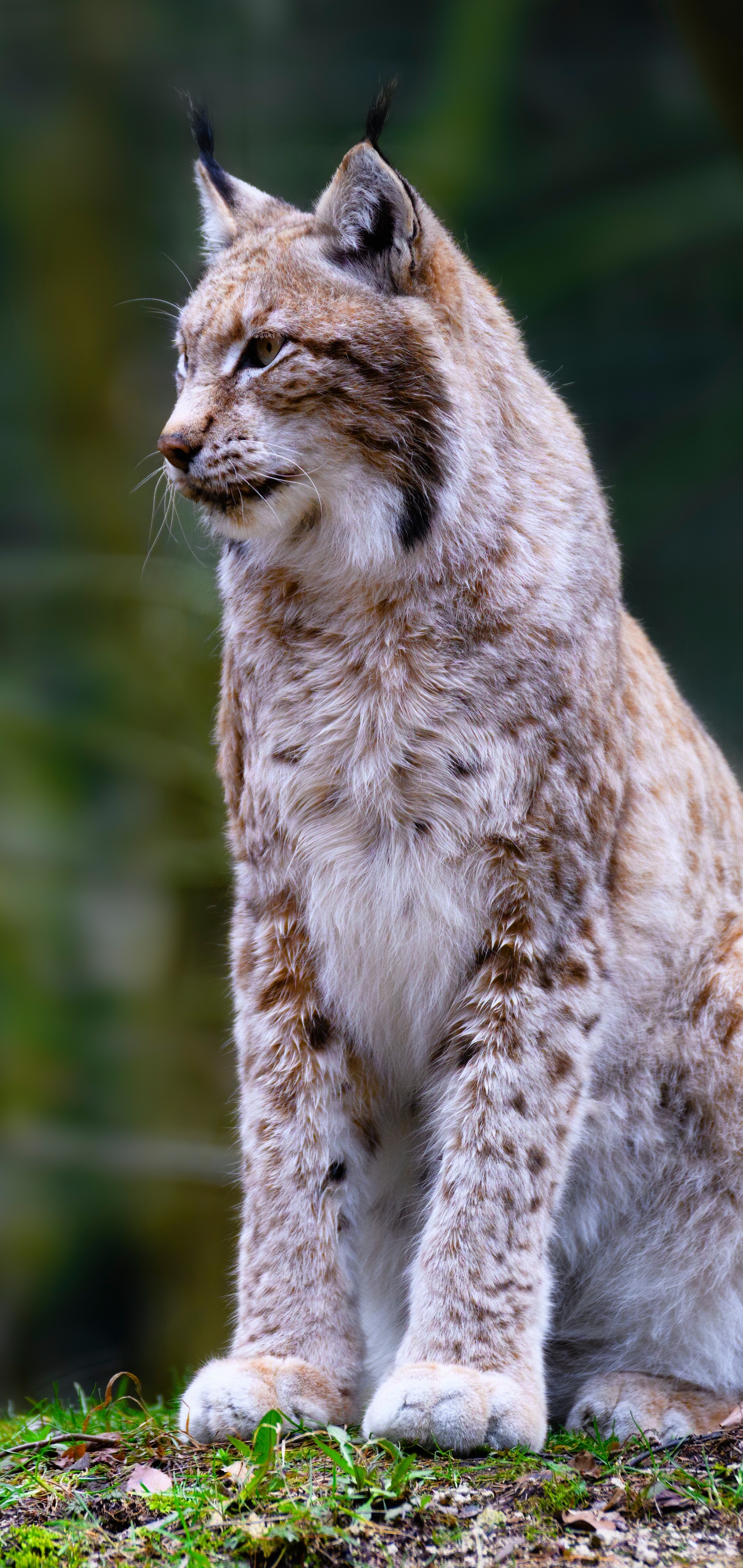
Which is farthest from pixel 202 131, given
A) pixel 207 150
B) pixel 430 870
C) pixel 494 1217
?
pixel 494 1217

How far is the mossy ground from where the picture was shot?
269 cm

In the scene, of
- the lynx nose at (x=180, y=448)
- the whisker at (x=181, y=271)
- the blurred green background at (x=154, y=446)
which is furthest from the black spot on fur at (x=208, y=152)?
the blurred green background at (x=154, y=446)

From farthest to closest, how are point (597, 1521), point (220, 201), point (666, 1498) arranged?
point (220, 201), point (666, 1498), point (597, 1521)

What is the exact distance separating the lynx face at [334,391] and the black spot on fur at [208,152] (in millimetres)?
483

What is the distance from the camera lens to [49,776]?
26.3 ft

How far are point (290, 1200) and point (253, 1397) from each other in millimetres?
439

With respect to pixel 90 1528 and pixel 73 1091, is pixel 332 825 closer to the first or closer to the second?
pixel 90 1528

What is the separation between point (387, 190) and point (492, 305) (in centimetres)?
51

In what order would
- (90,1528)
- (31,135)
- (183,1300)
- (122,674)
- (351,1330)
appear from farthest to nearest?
1. (31,135)
2. (122,674)
3. (183,1300)
4. (351,1330)
5. (90,1528)

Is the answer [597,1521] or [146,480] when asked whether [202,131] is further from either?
[597,1521]

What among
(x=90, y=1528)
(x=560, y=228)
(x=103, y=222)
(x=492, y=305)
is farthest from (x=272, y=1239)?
(x=560, y=228)

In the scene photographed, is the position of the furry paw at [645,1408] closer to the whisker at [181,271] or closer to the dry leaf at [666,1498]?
the dry leaf at [666,1498]

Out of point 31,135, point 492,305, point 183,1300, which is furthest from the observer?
point 31,135

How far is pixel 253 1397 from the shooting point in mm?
3229
